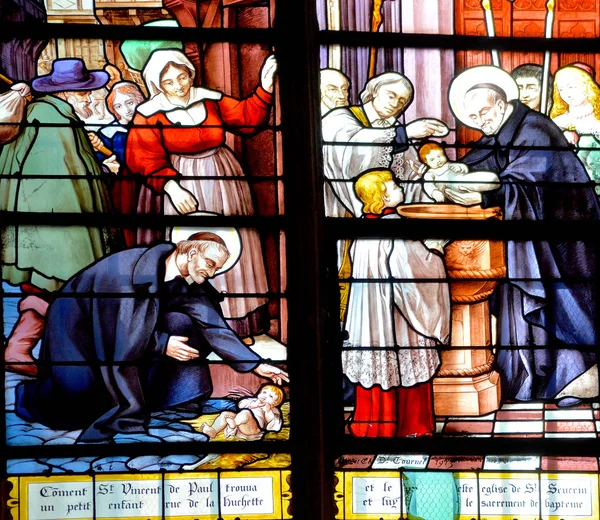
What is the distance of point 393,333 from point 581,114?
1477 millimetres

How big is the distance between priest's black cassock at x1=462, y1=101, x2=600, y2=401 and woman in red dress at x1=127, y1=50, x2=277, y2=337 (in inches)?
44.6

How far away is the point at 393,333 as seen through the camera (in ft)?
14.8

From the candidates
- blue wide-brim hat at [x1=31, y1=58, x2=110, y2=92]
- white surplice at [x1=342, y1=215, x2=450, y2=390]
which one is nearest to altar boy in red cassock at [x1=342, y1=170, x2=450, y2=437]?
white surplice at [x1=342, y1=215, x2=450, y2=390]

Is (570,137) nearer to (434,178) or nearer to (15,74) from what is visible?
(434,178)

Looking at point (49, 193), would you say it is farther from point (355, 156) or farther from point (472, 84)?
point (472, 84)

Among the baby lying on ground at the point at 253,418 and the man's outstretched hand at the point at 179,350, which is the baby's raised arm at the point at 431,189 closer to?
the baby lying on ground at the point at 253,418

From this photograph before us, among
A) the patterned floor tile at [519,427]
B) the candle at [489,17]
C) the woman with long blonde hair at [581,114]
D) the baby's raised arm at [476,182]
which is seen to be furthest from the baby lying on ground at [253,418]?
the candle at [489,17]

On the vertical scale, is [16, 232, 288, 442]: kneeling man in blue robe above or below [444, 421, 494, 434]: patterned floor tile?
above

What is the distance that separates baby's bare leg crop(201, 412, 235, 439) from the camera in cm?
438

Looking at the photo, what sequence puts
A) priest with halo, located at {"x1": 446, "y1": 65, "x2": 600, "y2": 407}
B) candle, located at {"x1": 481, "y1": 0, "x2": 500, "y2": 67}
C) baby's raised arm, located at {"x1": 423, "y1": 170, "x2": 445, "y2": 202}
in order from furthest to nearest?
candle, located at {"x1": 481, "y1": 0, "x2": 500, "y2": 67}, baby's raised arm, located at {"x1": 423, "y1": 170, "x2": 445, "y2": 202}, priest with halo, located at {"x1": 446, "y1": 65, "x2": 600, "y2": 407}

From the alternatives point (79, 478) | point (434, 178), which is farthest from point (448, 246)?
point (79, 478)

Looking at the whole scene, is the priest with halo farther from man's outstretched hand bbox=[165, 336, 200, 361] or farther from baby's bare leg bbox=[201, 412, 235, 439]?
man's outstretched hand bbox=[165, 336, 200, 361]

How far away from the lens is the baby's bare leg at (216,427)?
4379 mm

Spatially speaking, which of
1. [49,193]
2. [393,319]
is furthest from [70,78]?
[393,319]
